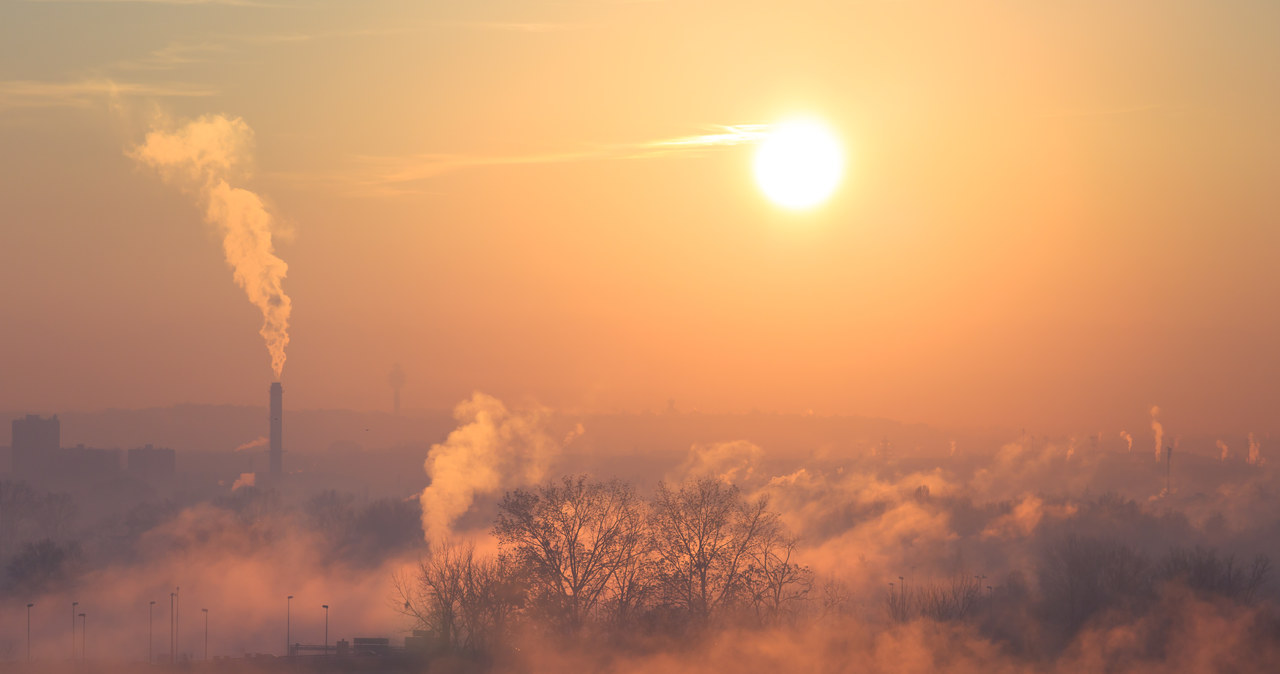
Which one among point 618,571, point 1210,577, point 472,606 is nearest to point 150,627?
point 472,606

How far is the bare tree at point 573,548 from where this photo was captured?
72750 mm

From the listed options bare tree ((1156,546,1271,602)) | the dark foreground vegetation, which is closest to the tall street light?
the dark foreground vegetation

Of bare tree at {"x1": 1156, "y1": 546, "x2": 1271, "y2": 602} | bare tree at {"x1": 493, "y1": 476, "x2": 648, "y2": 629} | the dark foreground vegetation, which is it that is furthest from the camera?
bare tree at {"x1": 1156, "y1": 546, "x2": 1271, "y2": 602}

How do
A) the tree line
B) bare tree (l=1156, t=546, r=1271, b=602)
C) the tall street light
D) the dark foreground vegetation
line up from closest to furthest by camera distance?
the dark foreground vegetation → the tree line → bare tree (l=1156, t=546, r=1271, b=602) → the tall street light

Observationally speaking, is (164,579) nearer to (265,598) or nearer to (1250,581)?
(265,598)

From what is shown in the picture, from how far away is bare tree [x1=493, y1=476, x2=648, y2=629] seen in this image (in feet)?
239

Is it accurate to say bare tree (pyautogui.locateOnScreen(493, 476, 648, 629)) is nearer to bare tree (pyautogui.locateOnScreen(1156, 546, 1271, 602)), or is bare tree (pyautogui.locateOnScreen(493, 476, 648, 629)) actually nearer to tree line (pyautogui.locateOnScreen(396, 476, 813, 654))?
tree line (pyautogui.locateOnScreen(396, 476, 813, 654))

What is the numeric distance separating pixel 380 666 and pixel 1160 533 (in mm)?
125265

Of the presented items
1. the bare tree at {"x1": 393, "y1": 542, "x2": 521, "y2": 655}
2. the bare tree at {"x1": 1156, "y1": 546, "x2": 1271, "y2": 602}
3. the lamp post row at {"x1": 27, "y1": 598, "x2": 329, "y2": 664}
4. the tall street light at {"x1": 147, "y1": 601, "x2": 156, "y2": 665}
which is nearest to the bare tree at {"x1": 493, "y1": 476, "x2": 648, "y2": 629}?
the bare tree at {"x1": 393, "y1": 542, "x2": 521, "y2": 655}

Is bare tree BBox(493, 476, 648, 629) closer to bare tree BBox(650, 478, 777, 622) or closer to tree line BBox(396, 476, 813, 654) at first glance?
tree line BBox(396, 476, 813, 654)

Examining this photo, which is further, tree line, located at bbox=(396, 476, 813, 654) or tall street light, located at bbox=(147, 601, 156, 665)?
tall street light, located at bbox=(147, 601, 156, 665)

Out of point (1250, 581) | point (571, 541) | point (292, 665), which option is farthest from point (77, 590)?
point (1250, 581)

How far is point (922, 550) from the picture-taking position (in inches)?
7101

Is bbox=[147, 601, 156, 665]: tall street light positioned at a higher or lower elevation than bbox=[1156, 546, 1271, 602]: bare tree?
higher
